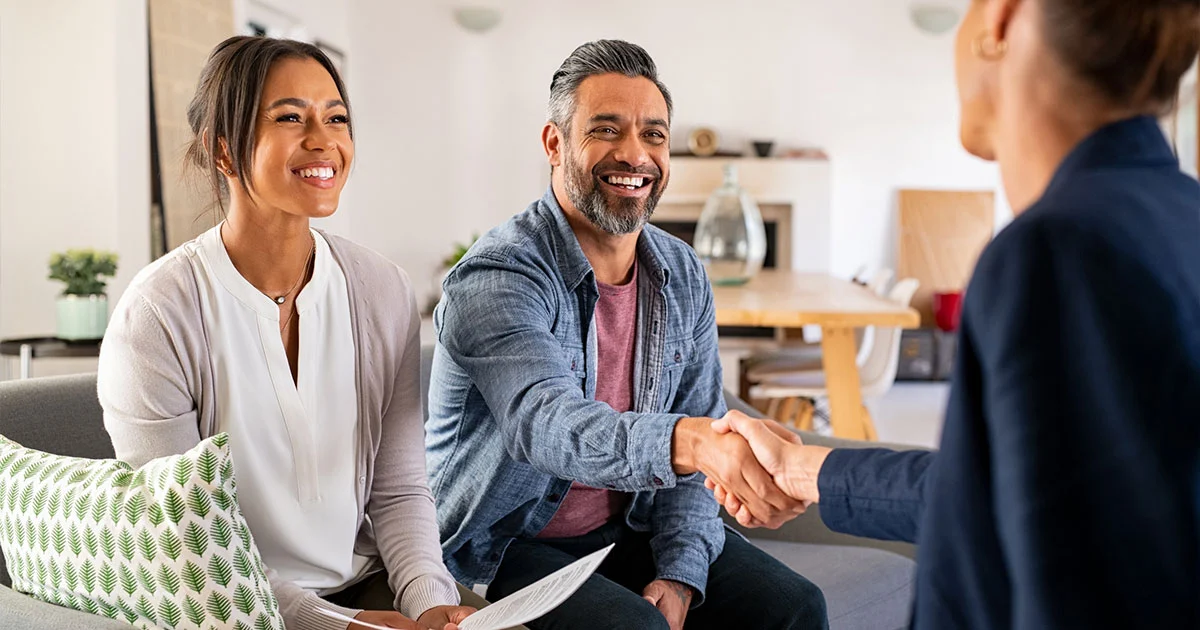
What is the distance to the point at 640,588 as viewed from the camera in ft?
5.86

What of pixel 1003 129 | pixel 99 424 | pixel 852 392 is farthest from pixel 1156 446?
pixel 852 392

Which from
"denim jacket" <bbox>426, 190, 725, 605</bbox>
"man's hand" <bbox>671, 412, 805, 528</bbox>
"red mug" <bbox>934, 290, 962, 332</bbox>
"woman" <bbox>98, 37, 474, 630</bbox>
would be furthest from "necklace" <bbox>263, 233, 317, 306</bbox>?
"red mug" <bbox>934, 290, 962, 332</bbox>

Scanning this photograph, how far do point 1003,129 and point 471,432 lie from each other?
111 centimetres

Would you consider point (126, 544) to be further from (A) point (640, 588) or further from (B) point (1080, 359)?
(B) point (1080, 359)

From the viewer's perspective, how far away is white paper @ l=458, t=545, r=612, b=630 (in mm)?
1289

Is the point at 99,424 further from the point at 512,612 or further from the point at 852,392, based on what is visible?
the point at 852,392

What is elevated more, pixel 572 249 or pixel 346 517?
pixel 572 249

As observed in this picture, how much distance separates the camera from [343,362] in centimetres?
153

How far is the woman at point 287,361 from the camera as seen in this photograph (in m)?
1.37

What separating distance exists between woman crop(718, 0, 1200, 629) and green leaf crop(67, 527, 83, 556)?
36.9 inches

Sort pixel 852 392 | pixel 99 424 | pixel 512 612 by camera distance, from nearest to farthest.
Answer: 1. pixel 512 612
2. pixel 99 424
3. pixel 852 392

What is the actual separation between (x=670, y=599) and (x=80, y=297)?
8.73 ft

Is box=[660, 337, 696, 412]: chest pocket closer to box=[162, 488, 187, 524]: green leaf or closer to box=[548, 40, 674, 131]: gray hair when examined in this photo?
box=[548, 40, 674, 131]: gray hair

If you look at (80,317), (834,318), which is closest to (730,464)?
(834,318)
